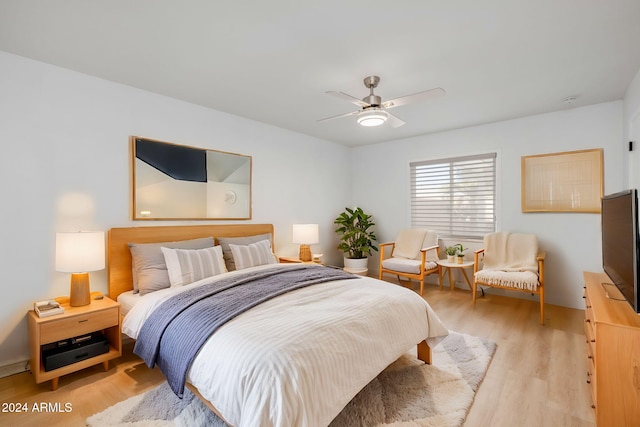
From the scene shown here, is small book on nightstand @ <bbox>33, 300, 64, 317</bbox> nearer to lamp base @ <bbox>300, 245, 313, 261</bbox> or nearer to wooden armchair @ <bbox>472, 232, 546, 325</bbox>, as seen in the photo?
lamp base @ <bbox>300, 245, 313, 261</bbox>

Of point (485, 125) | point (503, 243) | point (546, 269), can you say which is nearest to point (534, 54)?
point (485, 125)

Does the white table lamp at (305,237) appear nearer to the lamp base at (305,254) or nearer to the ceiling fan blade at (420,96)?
the lamp base at (305,254)

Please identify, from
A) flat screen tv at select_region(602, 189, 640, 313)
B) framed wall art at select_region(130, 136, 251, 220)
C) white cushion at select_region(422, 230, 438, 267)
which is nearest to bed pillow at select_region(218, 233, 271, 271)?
framed wall art at select_region(130, 136, 251, 220)

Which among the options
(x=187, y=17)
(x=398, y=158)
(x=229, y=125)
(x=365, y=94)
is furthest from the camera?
(x=398, y=158)

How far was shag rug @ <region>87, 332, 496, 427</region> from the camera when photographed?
70.3 inches

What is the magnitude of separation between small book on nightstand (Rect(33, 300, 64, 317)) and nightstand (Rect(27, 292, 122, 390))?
0.11ft

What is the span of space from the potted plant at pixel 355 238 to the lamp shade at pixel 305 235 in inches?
41.6

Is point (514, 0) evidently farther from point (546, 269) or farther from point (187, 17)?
point (546, 269)

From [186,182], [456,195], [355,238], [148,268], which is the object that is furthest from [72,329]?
[456,195]

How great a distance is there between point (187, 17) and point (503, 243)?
4200 millimetres

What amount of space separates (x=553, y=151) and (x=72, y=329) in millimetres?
5253

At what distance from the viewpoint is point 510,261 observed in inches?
154

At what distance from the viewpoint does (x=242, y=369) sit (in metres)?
1.42

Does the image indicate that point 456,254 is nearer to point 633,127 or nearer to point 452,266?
point 452,266
